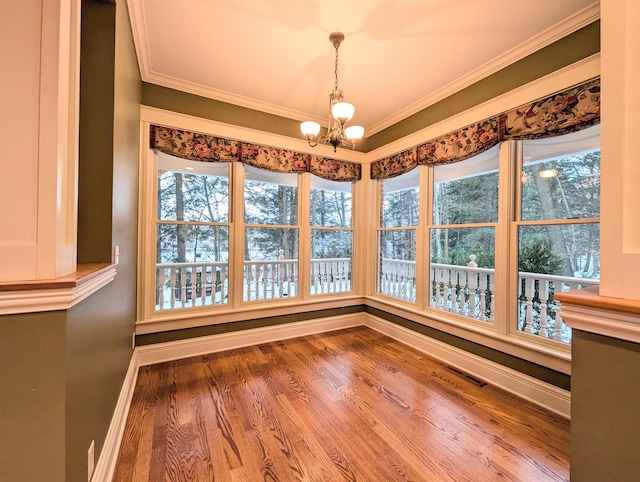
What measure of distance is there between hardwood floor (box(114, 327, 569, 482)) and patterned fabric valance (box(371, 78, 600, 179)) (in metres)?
2.11

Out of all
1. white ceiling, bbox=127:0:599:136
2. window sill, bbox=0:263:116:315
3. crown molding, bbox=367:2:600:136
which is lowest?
window sill, bbox=0:263:116:315

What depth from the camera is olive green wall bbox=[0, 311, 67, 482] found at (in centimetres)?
80

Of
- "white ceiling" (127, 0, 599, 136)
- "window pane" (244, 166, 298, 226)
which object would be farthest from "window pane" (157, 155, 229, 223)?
"white ceiling" (127, 0, 599, 136)

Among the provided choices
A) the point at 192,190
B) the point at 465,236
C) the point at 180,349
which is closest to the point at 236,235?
the point at 192,190

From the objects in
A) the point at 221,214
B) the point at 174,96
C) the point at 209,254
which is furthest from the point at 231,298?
the point at 174,96

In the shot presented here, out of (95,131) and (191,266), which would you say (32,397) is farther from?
(191,266)

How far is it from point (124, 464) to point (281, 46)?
305 centimetres

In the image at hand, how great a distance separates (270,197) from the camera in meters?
3.39

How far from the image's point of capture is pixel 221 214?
121 inches

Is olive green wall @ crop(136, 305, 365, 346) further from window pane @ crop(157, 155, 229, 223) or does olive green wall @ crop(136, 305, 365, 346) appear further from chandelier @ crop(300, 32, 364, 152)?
chandelier @ crop(300, 32, 364, 152)

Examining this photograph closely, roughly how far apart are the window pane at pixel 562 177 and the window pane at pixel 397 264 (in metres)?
1.30

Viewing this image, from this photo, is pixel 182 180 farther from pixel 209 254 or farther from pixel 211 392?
pixel 211 392

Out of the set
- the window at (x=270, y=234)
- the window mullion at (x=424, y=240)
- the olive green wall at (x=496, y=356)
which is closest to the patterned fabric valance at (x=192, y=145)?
the window at (x=270, y=234)

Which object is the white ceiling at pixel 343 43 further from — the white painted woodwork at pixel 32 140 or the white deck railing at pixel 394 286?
the white deck railing at pixel 394 286
